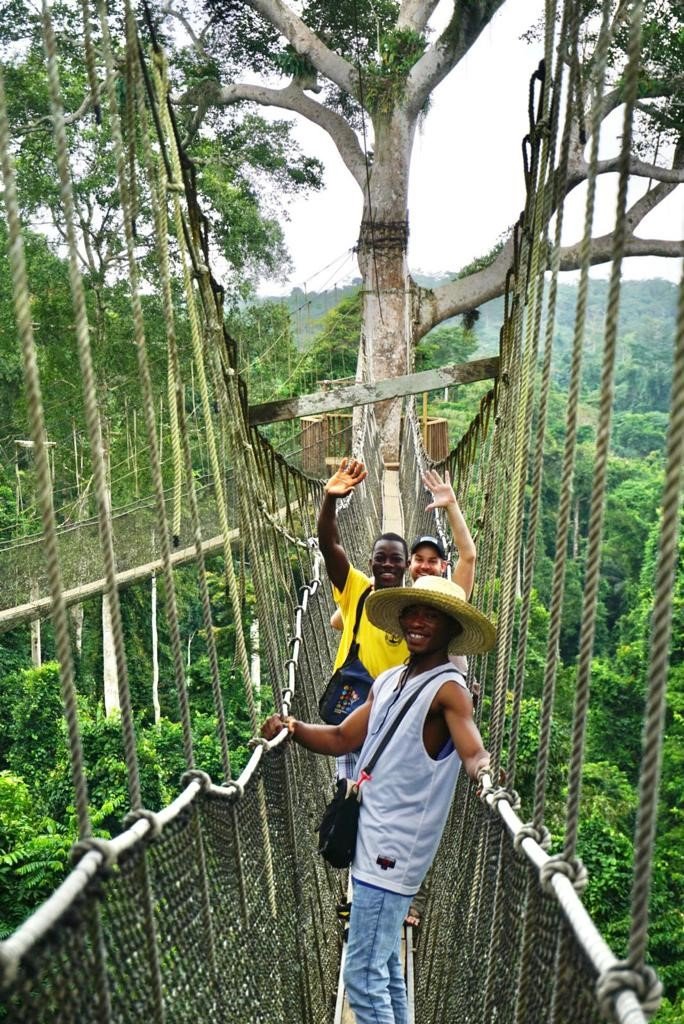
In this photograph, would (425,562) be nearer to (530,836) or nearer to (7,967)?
(530,836)

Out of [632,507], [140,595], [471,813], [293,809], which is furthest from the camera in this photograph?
[632,507]

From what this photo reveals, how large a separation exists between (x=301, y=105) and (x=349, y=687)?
Result: 693cm

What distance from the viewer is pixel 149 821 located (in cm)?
102

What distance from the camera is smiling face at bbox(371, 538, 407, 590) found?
5.98ft

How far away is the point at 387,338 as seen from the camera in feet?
22.9

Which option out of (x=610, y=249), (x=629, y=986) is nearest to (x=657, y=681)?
(x=629, y=986)

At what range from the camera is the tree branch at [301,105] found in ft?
24.9

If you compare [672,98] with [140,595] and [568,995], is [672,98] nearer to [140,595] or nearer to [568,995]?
[568,995]

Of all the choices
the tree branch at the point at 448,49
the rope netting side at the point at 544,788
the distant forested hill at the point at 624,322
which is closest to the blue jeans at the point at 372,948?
the rope netting side at the point at 544,788

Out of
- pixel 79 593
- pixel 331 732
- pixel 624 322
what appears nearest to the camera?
pixel 331 732

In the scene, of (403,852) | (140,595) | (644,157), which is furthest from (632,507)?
(403,852)

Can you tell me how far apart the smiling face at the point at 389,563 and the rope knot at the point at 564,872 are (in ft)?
2.91

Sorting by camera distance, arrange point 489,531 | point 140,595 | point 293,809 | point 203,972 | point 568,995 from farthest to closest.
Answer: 1. point 140,595
2. point 489,531
3. point 293,809
4. point 203,972
5. point 568,995

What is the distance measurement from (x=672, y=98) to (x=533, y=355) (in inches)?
245
